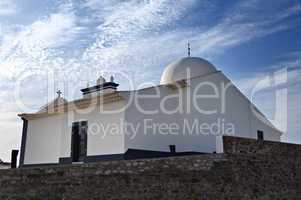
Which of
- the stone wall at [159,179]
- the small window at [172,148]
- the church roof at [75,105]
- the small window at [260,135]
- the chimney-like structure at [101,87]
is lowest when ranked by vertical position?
the stone wall at [159,179]

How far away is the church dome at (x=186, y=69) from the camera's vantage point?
15516 mm

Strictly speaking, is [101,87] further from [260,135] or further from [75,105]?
[260,135]

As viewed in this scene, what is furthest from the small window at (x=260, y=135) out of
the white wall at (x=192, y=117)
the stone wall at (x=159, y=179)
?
the stone wall at (x=159, y=179)

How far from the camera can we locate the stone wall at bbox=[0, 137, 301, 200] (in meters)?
9.57

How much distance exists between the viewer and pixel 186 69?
15703 millimetres

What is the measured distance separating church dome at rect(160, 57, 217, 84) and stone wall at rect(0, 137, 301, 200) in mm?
5610

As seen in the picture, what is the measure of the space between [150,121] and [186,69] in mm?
3431

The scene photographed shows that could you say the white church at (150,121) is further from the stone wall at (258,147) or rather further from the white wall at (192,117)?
the stone wall at (258,147)

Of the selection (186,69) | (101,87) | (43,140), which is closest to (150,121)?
(186,69)

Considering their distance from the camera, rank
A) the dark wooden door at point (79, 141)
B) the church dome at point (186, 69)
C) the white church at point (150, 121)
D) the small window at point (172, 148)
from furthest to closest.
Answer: the church dome at point (186, 69) → the dark wooden door at point (79, 141) → the small window at point (172, 148) → the white church at point (150, 121)

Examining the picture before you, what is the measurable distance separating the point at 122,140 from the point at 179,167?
3.66 metres

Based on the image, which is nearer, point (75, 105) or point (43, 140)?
point (75, 105)

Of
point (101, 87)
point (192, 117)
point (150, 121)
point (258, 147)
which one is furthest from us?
point (101, 87)

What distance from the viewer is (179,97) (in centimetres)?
1445
